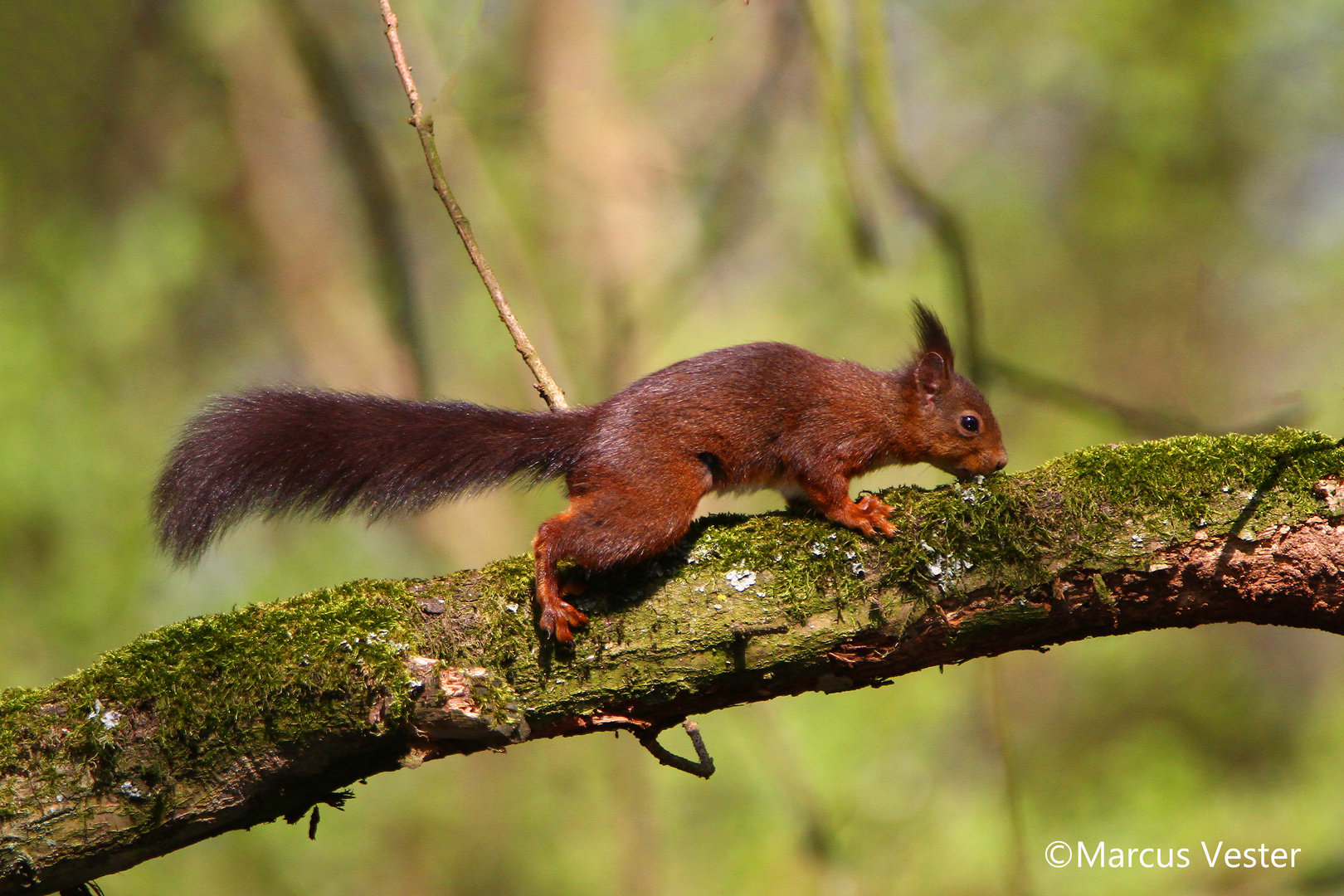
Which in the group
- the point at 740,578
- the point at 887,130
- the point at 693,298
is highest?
the point at 887,130

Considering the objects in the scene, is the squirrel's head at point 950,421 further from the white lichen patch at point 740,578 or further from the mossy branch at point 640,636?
the white lichen patch at point 740,578

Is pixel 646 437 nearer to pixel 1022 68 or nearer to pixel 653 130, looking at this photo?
pixel 653 130

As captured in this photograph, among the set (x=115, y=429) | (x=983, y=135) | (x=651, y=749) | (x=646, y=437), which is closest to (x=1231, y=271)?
(x=983, y=135)

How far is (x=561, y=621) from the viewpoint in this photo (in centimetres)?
180

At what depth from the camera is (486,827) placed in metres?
4.46

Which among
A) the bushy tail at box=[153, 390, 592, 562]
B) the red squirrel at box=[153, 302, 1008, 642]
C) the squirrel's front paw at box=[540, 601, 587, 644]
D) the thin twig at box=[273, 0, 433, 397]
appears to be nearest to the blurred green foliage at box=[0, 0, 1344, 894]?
the thin twig at box=[273, 0, 433, 397]

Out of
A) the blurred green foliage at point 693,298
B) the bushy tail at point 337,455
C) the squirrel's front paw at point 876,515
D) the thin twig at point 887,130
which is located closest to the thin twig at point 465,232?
the bushy tail at point 337,455

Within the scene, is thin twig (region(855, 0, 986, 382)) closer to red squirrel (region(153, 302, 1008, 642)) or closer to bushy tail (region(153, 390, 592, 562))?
red squirrel (region(153, 302, 1008, 642))

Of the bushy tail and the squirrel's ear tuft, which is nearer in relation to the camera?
the bushy tail

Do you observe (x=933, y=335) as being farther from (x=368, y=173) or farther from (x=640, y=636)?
(x=368, y=173)

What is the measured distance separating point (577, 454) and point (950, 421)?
108 cm

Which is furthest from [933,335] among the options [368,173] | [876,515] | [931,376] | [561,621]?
[368,173]

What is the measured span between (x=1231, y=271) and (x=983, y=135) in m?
1.38

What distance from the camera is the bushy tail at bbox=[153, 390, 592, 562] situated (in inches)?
76.6
